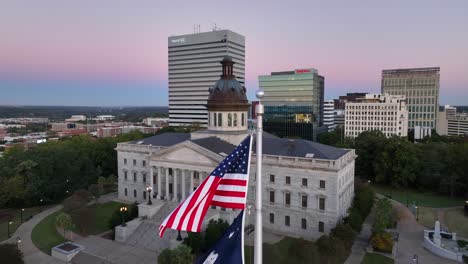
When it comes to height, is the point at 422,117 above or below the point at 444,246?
above

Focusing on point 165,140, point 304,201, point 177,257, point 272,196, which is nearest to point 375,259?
point 304,201

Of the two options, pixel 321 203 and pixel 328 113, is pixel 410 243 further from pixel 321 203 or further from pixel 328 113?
pixel 328 113

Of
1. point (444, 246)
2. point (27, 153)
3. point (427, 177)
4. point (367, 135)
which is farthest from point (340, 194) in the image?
point (27, 153)

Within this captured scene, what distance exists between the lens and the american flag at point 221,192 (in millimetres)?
15047

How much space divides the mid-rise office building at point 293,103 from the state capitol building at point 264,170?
90.1 m

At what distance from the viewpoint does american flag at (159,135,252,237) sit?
1505 cm

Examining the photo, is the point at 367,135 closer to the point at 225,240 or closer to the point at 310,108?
the point at 310,108

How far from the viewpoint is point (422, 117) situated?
17662 centimetres

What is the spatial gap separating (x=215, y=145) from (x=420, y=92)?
161681 mm

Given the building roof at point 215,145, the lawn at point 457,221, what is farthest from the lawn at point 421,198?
the building roof at point 215,145

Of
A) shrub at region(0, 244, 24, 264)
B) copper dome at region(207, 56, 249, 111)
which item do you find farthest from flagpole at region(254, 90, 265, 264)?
copper dome at region(207, 56, 249, 111)

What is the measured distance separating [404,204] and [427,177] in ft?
41.0

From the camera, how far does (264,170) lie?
51.3 metres

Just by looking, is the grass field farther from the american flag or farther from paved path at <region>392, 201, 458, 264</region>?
paved path at <region>392, 201, 458, 264</region>
